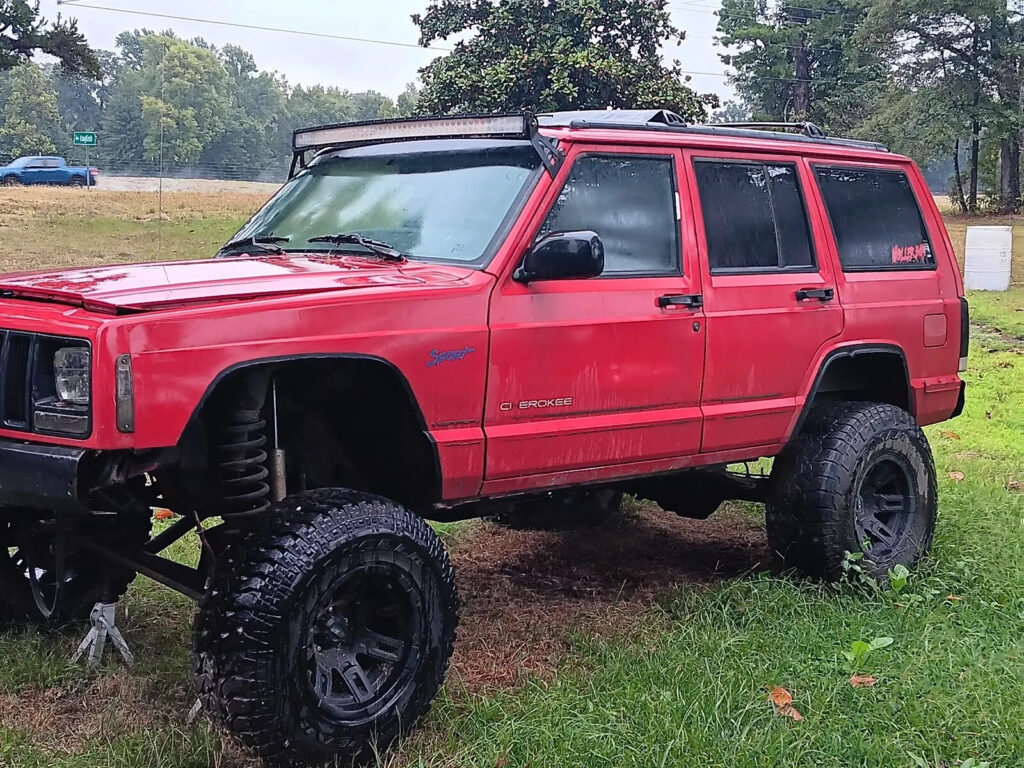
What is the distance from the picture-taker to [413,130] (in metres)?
4.61

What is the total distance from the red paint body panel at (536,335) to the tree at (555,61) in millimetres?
19472

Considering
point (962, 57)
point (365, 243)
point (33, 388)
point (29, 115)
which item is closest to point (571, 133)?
point (365, 243)

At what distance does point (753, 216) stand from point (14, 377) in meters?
3.17

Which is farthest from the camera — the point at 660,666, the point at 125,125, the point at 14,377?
the point at 125,125

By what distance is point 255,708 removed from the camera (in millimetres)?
3230

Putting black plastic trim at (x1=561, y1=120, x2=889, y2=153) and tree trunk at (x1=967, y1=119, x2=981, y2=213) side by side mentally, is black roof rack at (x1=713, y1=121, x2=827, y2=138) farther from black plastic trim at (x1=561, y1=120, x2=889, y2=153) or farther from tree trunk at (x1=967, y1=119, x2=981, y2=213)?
tree trunk at (x1=967, y1=119, x2=981, y2=213)

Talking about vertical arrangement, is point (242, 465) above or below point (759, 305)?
below

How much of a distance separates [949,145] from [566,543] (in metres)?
44.2

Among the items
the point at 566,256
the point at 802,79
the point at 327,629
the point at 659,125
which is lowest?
the point at 327,629

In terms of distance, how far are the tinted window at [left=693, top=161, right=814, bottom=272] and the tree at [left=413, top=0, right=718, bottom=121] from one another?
19241mm

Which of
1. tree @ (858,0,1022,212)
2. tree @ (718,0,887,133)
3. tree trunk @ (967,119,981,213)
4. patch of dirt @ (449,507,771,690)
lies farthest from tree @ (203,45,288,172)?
patch of dirt @ (449,507,771,690)

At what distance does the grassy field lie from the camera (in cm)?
352

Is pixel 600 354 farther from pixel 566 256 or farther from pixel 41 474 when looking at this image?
pixel 41 474

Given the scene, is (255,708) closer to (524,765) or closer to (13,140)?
(524,765)
